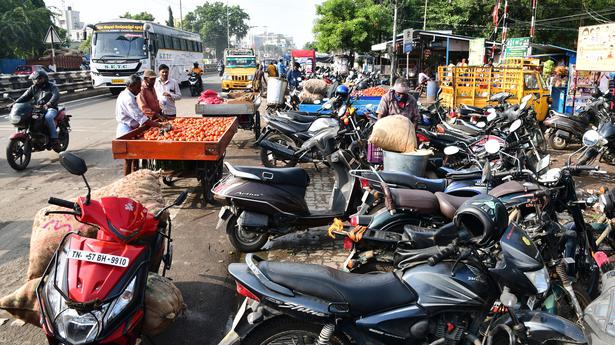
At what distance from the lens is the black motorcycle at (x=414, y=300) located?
2.30 m

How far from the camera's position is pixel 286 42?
16438 centimetres

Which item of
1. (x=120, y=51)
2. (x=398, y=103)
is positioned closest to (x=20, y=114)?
(x=398, y=103)

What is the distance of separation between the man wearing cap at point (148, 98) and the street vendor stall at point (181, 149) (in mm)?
535

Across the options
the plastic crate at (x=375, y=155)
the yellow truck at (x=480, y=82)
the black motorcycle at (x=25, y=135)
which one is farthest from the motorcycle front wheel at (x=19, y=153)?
the yellow truck at (x=480, y=82)

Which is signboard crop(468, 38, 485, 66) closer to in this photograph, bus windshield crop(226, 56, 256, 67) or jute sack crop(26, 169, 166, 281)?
bus windshield crop(226, 56, 256, 67)

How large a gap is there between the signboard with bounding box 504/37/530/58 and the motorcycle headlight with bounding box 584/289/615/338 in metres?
18.4

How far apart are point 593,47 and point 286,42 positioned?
159384 mm

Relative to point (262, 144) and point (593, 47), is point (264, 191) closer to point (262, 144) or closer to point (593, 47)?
point (262, 144)

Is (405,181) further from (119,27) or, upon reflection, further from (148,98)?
(119,27)

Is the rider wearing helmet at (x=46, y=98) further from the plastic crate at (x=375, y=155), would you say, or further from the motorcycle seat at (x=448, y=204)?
the motorcycle seat at (x=448, y=204)

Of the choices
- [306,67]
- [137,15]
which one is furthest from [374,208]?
[137,15]

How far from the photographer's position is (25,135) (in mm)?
8078

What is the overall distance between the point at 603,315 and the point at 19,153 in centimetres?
881

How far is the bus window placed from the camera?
1332 cm
